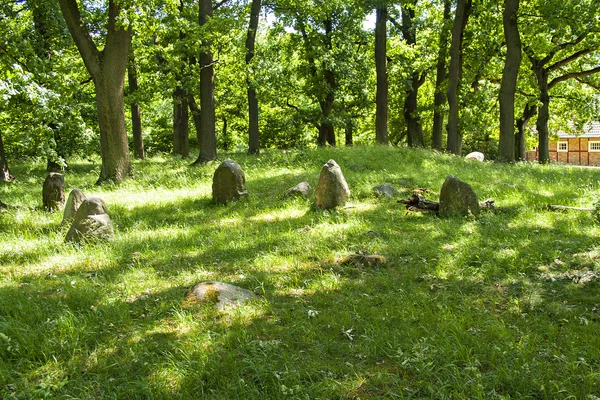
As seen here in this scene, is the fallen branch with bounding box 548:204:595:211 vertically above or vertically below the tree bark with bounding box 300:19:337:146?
below

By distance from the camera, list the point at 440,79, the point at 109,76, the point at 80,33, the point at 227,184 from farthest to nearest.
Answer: the point at 440,79 < the point at 109,76 < the point at 80,33 < the point at 227,184

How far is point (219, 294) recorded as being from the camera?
214 inches

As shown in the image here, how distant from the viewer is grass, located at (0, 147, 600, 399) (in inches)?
151

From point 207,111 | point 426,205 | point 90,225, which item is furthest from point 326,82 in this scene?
point 90,225

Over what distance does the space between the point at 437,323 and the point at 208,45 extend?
1463cm

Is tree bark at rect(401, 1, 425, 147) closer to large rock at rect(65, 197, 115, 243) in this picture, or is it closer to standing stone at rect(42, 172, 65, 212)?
standing stone at rect(42, 172, 65, 212)

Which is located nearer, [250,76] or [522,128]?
[250,76]

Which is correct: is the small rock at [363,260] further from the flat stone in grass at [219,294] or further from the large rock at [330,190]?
the large rock at [330,190]

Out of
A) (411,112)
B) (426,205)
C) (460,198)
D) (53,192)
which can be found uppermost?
(411,112)

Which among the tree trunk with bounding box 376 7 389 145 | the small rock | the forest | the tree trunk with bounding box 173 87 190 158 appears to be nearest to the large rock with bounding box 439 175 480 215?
the small rock

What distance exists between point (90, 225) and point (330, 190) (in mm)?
4916

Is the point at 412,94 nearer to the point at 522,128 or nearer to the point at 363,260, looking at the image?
the point at 522,128

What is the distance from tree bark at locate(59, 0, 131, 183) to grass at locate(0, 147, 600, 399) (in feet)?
12.6

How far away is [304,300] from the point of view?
552 centimetres
